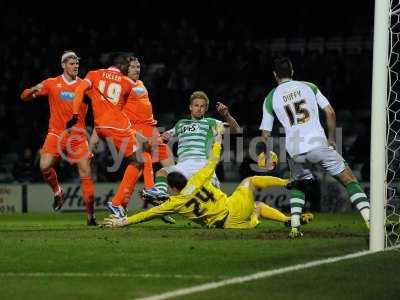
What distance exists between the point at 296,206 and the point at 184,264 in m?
2.63

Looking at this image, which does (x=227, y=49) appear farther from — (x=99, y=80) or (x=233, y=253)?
(x=233, y=253)

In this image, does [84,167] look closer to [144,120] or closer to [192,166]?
[144,120]

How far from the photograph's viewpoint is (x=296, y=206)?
10.1m

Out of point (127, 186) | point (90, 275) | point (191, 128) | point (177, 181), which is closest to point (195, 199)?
point (177, 181)

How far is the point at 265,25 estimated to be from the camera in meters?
27.0

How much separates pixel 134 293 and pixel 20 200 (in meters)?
14.6

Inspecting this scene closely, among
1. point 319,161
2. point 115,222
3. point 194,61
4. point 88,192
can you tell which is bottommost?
point 115,222

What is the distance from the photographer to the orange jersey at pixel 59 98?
13.1m

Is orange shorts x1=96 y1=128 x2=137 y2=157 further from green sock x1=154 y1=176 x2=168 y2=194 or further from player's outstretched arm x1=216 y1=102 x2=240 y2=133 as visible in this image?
player's outstretched arm x1=216 y1=102 x2=240 y2=133

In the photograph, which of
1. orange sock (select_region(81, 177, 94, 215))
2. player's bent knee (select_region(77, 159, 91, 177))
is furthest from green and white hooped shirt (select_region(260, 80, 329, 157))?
player's bent knee (select_region(77, 159, 91, 177))

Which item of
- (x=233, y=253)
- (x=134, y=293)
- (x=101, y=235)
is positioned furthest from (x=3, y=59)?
(x=134, y=293)

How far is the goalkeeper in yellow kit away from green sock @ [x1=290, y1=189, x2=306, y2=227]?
0.42m

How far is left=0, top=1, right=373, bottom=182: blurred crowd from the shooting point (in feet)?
73.4

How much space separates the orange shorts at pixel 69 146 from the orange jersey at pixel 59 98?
110 mm
